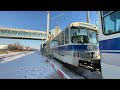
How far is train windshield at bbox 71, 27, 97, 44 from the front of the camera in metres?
9.32

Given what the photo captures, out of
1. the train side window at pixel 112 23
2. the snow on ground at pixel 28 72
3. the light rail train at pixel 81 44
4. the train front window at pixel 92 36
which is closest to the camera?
the train side window at pixel 112 23

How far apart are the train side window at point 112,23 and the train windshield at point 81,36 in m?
4.95

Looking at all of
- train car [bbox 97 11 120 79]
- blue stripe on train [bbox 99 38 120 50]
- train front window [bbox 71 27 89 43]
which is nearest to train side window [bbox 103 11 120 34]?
train car [bbox 97 11 120 79]

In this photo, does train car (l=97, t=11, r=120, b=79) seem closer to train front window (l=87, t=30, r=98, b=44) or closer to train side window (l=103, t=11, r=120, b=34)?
train side window (l=103, t=11, r=120, b=34)

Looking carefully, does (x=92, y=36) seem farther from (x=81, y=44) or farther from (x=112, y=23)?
(x=112, y=23)

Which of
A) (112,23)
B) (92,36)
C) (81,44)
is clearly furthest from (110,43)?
(92,36)

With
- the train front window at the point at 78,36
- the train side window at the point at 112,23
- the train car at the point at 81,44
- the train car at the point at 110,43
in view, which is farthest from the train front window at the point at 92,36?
the train side window at the point at 112,23

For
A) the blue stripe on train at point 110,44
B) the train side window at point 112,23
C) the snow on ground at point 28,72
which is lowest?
the snow on ground at point 28,72

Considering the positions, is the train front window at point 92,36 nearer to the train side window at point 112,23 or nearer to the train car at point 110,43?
the train car at point 110,43

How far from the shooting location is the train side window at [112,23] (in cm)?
387
